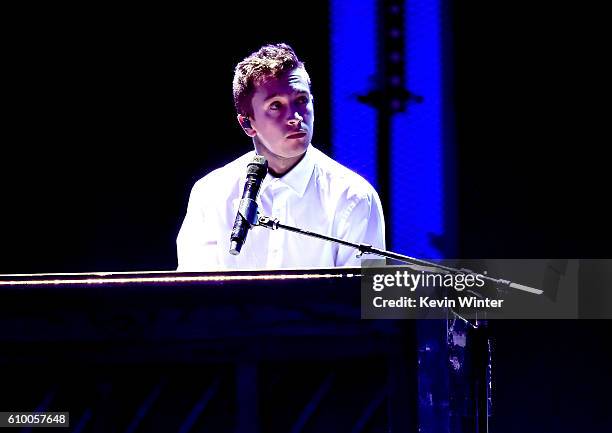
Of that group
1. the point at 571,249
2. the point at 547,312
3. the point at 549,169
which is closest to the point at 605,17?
the point at 549,169

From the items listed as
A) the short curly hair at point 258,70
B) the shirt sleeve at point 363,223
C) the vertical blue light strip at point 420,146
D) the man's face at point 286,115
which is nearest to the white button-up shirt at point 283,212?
the shirt sleeve at point 363,223

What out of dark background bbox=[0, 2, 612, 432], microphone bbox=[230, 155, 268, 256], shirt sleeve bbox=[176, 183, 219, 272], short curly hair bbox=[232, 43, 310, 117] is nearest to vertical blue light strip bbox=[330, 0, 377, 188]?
dark background bbox=[0, 2, 612, 432]

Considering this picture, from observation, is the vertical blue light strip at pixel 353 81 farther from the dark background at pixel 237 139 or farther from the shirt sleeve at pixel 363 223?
the shirt sleeve at pixel 363 223

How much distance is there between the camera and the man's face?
9.73 ft

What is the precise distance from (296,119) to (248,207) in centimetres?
114

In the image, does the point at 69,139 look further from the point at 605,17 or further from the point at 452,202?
the point at 605,17

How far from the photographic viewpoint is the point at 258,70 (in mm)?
3053

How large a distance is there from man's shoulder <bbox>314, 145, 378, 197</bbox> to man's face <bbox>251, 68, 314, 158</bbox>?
139mm

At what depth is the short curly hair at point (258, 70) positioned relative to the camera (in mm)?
3035

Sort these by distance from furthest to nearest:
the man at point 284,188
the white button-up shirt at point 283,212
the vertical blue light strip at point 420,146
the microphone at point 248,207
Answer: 1. the vertical blue light strip at point 420,146
2. the man at point 284,188
3. the white button-up shirt at point 283,212
4. the microphone at point 248,207

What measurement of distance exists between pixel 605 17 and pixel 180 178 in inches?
99.6

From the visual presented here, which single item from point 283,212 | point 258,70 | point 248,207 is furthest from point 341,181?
point 248,207

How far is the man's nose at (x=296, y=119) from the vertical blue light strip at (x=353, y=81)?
0.73m

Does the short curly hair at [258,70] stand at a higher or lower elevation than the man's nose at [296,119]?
higher
